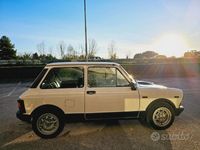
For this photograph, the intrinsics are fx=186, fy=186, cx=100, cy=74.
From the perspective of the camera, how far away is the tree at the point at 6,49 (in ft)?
171

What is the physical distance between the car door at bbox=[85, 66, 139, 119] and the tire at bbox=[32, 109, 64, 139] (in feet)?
2.25

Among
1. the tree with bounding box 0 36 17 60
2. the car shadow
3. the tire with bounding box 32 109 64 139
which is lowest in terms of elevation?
the car shadow

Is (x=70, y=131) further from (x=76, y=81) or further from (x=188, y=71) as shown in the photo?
(x=188, y=71)

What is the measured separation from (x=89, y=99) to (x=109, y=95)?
483 millimetres

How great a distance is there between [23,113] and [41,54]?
170ft

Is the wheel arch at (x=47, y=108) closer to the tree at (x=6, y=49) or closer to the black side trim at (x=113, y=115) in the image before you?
the black side trim at (x=113, y=115)

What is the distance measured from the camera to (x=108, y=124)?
5.20 meters

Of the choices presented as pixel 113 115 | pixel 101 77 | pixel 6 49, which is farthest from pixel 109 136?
pixel 6 49

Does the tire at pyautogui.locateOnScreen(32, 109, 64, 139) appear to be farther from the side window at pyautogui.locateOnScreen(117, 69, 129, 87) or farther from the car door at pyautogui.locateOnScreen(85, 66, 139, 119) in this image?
the side window at pyautogui.locateOnScreen(117, 69, 129, 87)

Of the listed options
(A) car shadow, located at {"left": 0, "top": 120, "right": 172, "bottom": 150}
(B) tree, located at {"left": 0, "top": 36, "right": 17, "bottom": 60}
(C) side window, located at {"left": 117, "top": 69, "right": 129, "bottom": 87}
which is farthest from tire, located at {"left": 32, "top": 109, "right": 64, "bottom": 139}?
(B) tree, located at {"left": 0, "top": 36, "right": 17, "bottom": 60}

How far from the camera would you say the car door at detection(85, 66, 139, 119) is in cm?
442

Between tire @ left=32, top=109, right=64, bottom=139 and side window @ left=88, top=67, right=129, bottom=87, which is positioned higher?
side window @ left=88, top=67, right=129, bottom=87

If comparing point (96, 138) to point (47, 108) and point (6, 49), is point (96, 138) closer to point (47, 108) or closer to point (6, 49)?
point (47, 108)

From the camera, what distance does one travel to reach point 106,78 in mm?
4586
